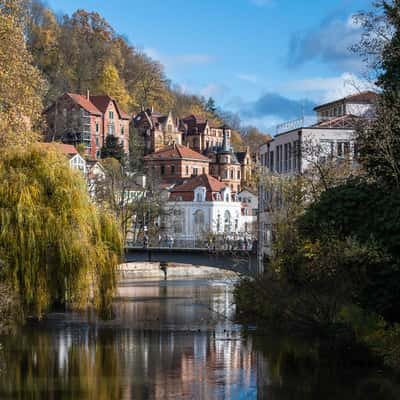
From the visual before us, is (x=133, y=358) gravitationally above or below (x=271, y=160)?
below

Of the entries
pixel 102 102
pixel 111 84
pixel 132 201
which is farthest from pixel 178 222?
pixel 111 84

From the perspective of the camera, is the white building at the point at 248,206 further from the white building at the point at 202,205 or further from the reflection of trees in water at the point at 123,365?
the reflection of trees in water at the point at 123,365

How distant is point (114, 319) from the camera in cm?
4338

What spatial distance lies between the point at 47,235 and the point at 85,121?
3880 inches

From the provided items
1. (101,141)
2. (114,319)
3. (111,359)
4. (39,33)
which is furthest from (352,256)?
(39,33)

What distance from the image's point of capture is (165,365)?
2961cm

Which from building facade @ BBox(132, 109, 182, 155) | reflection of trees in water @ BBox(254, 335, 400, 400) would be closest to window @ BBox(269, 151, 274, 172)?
reflection of trees in water @ BBox(254, 335, 400, 400)

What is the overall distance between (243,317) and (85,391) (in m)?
17.6

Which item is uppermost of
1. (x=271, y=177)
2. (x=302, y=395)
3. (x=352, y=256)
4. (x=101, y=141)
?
(x=101, y=141)

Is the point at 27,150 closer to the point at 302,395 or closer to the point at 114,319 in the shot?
the point at 114,319

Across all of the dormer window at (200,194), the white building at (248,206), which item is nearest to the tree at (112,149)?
the dormer window at (200,194)

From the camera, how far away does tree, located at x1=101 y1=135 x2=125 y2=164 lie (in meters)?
130

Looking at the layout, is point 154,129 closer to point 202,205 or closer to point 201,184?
point 201,184

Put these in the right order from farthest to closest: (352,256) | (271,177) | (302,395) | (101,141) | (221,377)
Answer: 1. (101,141)
2. (271,177)
3. (352,256)
4. (221,377)
5. (302,395)
